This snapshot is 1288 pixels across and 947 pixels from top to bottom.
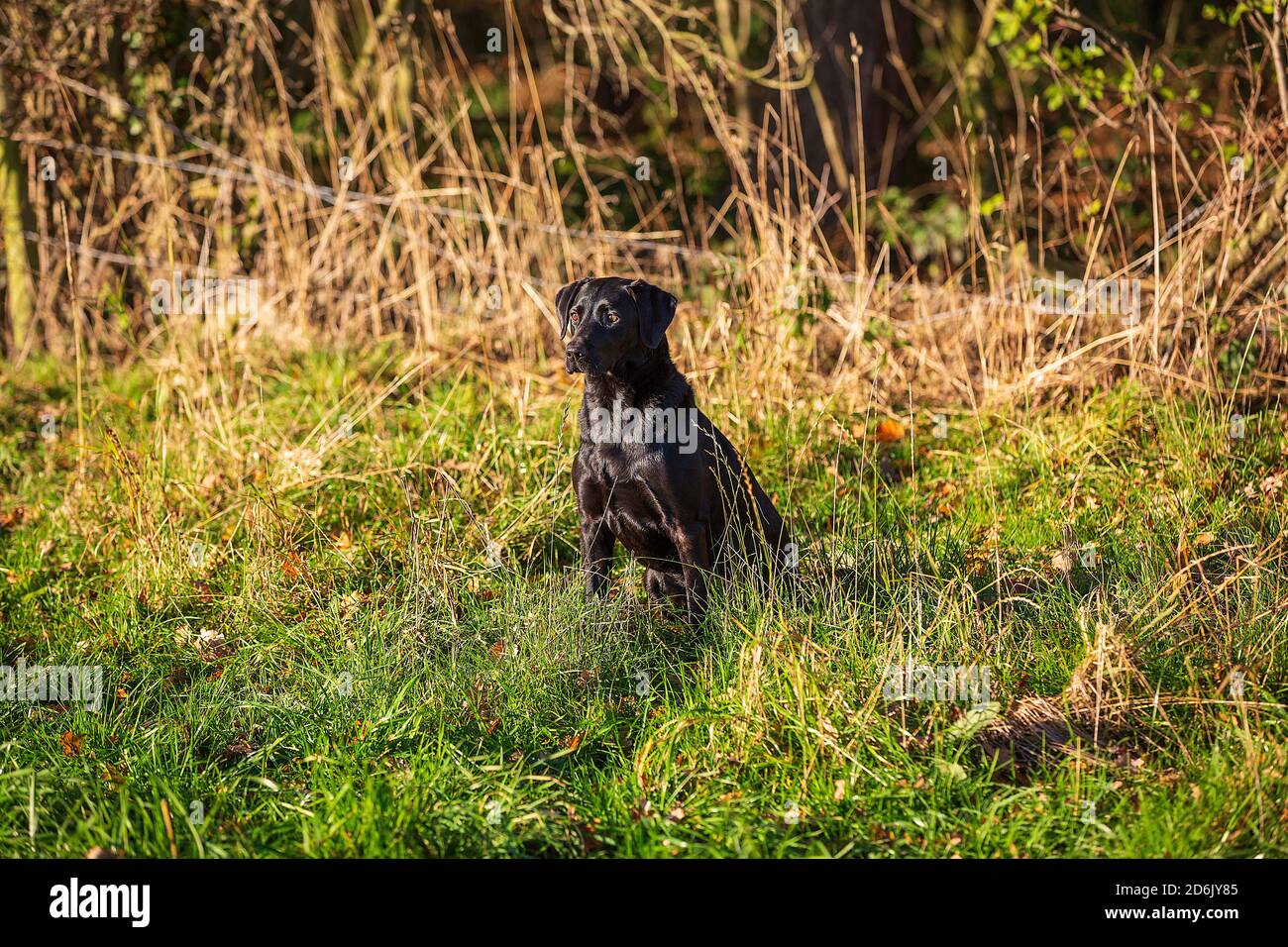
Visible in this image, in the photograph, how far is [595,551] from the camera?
3949mm

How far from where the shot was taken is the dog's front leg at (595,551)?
3908 millimetres

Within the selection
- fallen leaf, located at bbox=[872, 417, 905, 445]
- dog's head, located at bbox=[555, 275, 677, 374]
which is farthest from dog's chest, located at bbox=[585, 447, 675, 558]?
fallen leaf, located at bbox=[872, 417, 905, 445]

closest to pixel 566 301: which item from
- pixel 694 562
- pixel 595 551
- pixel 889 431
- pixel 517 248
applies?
pixel 595 551

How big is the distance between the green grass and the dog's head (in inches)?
28.7

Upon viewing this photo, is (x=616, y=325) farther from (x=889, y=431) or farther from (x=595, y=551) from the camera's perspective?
(x=889, y=431)

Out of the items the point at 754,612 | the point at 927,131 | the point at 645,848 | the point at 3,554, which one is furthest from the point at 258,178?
the point at 927,131

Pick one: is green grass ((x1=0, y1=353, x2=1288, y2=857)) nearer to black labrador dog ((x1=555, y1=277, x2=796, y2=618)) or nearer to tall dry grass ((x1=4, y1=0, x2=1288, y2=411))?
black labrador dog ((x1=555, y1=277, x2=796, y2=618))

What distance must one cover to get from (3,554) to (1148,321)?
489 centimetres

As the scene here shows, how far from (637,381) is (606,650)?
0.89 metres

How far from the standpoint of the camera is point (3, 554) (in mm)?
4629

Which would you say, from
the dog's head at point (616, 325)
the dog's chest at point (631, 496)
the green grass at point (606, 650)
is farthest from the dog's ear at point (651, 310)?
the green grass at point (606, 650)

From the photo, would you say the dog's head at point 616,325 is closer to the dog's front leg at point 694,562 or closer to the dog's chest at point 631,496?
the dog's chest at point 631,496

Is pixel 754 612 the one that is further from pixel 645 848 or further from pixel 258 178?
pixel 258 178

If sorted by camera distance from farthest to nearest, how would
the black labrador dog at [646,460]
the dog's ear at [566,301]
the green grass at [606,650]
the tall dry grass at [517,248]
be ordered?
the tall dry grass at [517,248]
the dog's ear at [566,301]
the black labrador dog at [646,460]
the green grass at [606,650]
